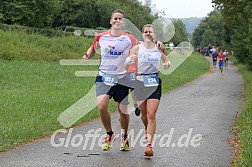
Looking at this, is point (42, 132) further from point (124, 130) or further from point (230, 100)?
point (230, 100)

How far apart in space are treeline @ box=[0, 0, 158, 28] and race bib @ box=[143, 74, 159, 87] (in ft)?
99.6

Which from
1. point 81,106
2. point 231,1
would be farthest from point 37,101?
point 231,1

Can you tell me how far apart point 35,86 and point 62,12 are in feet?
140

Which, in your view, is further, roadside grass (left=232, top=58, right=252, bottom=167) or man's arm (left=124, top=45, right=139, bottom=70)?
man's arm (left=124, top=45, right=139, bottom=70)

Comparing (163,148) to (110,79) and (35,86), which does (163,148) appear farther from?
(35,86)

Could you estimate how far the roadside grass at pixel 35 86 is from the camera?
34.2ft

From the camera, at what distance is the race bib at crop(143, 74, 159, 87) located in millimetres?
7965

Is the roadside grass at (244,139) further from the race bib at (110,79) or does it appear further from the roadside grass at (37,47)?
the roadside grass at (37,47)

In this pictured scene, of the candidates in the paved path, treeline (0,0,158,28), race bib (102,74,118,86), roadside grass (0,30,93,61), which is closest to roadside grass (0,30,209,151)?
roadside grass (0,30,93,61)

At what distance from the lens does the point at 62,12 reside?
61875 mm

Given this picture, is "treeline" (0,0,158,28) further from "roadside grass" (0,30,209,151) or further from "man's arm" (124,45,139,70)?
"man's arm" (124,45,139,70)

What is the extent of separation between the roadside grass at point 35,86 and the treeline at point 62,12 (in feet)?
26.1

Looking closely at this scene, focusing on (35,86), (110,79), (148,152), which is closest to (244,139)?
(148,152)

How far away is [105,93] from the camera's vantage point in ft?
26.7
